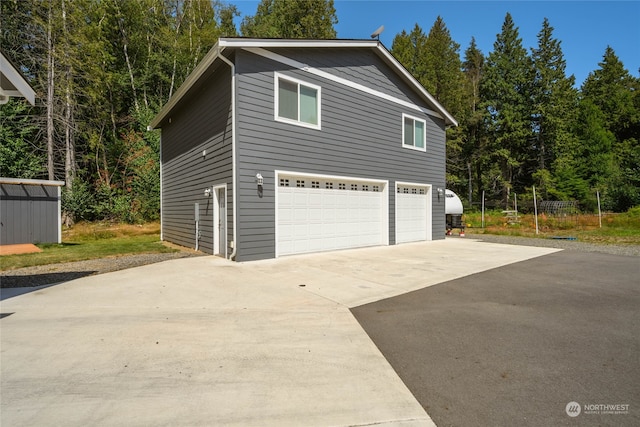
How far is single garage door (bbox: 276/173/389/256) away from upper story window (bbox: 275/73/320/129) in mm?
1574

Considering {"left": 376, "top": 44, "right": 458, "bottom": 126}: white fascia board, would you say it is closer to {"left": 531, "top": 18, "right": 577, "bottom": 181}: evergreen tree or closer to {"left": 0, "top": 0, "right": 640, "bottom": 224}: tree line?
{"left": 0, "top": 0, "right": 640, "bottom": 224}: tree line

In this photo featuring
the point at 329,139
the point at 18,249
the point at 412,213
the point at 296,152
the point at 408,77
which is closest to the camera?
the point at 296,152

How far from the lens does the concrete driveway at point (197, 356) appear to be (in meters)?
2.11

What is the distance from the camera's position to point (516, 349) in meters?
3.05

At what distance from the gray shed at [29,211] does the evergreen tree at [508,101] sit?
31.0 metres

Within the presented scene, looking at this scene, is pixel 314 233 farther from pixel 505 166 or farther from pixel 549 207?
pixel 505 166

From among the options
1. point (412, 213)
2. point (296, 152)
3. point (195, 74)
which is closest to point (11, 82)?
point (195, 74)

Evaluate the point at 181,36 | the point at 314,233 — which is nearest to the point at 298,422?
the point at 314,233

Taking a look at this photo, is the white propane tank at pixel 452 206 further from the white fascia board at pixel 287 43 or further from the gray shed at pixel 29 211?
the gray shed at pixel 29 211

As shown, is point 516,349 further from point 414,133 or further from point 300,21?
point 300,21

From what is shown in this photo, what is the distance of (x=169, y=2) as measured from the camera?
2264cm

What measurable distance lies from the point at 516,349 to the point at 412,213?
32.7 feet

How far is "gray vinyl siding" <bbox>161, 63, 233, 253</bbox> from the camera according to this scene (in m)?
8.45

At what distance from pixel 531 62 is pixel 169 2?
30749 mm
